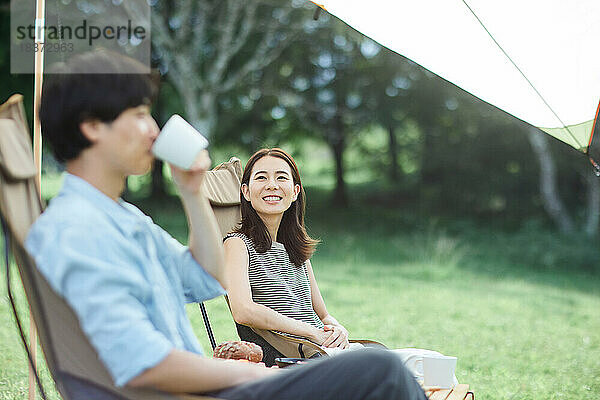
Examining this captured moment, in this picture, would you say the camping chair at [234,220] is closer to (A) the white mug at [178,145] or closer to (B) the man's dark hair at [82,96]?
(A) the white mug at [178,145]

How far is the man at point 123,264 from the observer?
1.36 m

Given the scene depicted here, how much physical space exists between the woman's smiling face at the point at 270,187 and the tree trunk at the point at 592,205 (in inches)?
365

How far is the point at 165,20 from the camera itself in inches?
498

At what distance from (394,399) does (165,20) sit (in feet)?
39.1

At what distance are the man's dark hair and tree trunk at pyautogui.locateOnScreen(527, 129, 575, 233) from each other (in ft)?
36.2

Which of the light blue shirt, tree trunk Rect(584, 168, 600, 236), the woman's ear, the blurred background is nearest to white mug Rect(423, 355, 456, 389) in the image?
the woman's ear

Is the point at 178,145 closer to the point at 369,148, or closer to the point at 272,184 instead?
the point at 272,184

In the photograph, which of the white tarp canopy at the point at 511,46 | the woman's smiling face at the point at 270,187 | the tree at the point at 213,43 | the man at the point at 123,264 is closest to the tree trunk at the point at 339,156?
the tree at the point at 213,43

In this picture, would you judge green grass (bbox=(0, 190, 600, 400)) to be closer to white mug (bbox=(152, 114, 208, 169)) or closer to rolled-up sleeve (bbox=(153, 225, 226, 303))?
rolled-up sleeve (bbox=(153, 225, 226, 303))

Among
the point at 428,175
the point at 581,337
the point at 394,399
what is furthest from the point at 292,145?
the point at 394,399

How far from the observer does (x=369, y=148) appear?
13664 mm

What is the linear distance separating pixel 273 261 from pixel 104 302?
4.60 ft

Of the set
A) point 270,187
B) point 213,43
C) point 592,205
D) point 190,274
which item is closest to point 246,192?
point 270,187

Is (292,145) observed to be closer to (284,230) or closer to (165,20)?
(165,20)
